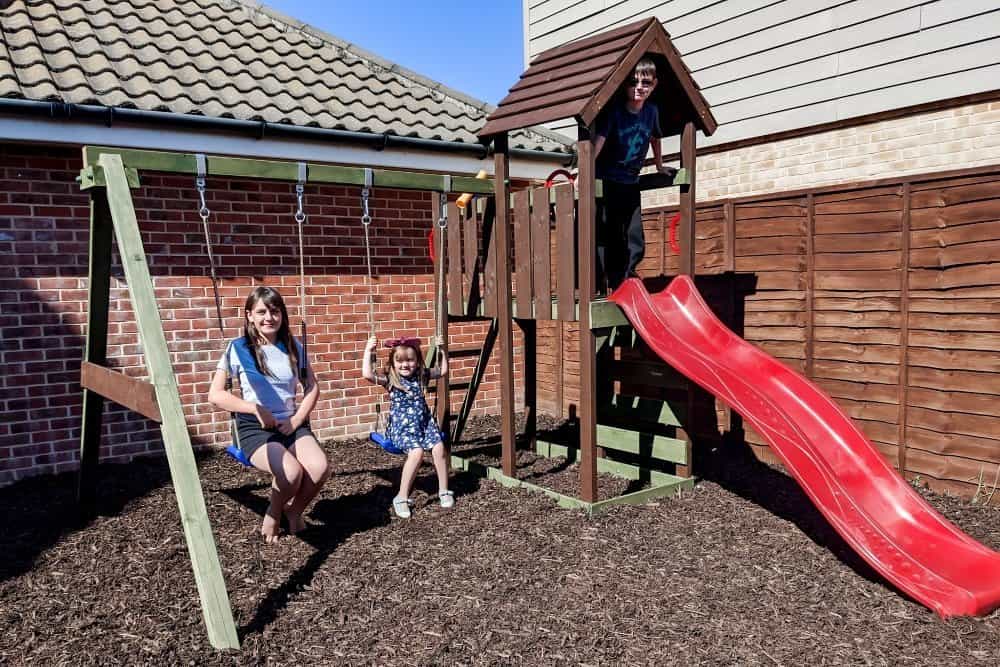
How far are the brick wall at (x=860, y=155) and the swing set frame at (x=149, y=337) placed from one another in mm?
2796

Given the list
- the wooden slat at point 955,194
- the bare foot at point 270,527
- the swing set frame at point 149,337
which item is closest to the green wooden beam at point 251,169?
the swing set frame at point 149,337

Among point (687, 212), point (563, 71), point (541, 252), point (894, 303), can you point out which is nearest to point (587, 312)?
point (541, 252)

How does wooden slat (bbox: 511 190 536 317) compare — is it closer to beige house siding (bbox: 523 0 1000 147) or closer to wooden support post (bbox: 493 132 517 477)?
wooden support post (bbox: 493 132 517 477)

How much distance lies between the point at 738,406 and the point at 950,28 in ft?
11.0

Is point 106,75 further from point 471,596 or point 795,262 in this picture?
point 795,262

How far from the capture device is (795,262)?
5367 mm

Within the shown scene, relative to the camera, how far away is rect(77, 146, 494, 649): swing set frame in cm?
312

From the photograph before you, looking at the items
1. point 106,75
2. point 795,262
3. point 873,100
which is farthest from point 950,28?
point 106,75

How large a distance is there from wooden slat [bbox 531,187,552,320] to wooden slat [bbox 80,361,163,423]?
2461mm

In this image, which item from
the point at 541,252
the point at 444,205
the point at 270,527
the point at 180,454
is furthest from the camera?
the point at 444,205

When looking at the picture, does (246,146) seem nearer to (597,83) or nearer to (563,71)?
(563,71)

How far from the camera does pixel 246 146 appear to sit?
580 cm

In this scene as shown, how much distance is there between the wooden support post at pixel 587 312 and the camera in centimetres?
445

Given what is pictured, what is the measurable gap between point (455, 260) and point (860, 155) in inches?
127
